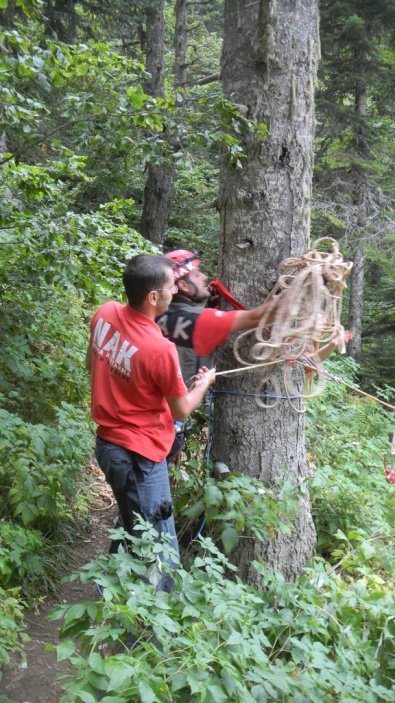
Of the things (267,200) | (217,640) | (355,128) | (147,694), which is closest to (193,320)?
(267,200)

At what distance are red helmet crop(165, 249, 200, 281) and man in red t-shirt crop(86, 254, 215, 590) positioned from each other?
0.40m

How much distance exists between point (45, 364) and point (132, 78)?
2.66 metres

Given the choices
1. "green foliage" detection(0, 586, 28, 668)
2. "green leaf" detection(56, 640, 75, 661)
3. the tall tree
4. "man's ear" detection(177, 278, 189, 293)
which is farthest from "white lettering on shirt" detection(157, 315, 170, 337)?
the tall tree

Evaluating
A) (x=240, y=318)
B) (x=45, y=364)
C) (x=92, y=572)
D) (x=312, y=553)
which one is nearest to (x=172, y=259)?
(x=240, y=318)

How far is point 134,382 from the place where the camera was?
3031 mm

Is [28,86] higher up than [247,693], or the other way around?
[28,86]

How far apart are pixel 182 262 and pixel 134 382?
893mm

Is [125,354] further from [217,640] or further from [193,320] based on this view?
[217,640]

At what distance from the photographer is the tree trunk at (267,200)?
3.80 metres

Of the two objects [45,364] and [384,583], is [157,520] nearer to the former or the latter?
[384,583]

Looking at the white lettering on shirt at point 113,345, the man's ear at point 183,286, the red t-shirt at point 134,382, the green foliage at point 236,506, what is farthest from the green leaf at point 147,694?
the man's ear at point 183,286

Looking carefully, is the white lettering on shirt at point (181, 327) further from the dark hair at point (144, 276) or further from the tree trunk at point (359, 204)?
the tree trunk at point (359, 204)

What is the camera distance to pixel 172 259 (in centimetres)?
360

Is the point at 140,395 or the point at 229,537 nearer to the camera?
the point at 140,395
